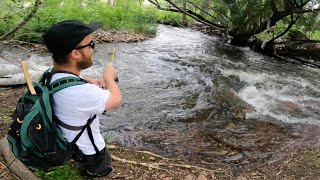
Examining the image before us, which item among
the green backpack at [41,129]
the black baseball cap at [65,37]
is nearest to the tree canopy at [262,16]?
the black baseball cap at [65,37]

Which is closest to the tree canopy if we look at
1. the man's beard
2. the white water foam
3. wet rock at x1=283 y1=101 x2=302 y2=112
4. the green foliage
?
the white water foam

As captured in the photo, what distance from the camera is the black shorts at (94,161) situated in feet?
9.50

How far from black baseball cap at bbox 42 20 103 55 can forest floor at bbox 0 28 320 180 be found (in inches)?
76.8

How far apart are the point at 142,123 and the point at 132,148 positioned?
1.29m

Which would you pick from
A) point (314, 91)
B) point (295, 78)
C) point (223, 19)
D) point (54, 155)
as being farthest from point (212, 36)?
point (54, 155)

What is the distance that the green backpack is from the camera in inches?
93.0

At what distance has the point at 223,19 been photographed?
16.5 meters

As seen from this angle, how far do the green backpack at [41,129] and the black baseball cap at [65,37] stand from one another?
0.22 meters

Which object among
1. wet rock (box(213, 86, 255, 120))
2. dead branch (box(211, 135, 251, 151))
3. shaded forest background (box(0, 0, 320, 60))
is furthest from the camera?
shaded forest background (box(0, 0, 320, 60))

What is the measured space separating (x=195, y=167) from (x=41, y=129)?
2629mm

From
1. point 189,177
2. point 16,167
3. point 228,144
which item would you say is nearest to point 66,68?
point 16,167

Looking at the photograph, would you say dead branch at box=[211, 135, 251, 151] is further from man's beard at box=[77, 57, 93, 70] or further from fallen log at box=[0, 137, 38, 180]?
man's beard at box=[77, 57, 93, 70]

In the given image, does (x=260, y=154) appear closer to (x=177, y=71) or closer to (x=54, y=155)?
(x=54, y=155)

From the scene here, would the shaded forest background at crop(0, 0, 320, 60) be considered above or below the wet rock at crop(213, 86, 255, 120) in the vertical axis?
above
